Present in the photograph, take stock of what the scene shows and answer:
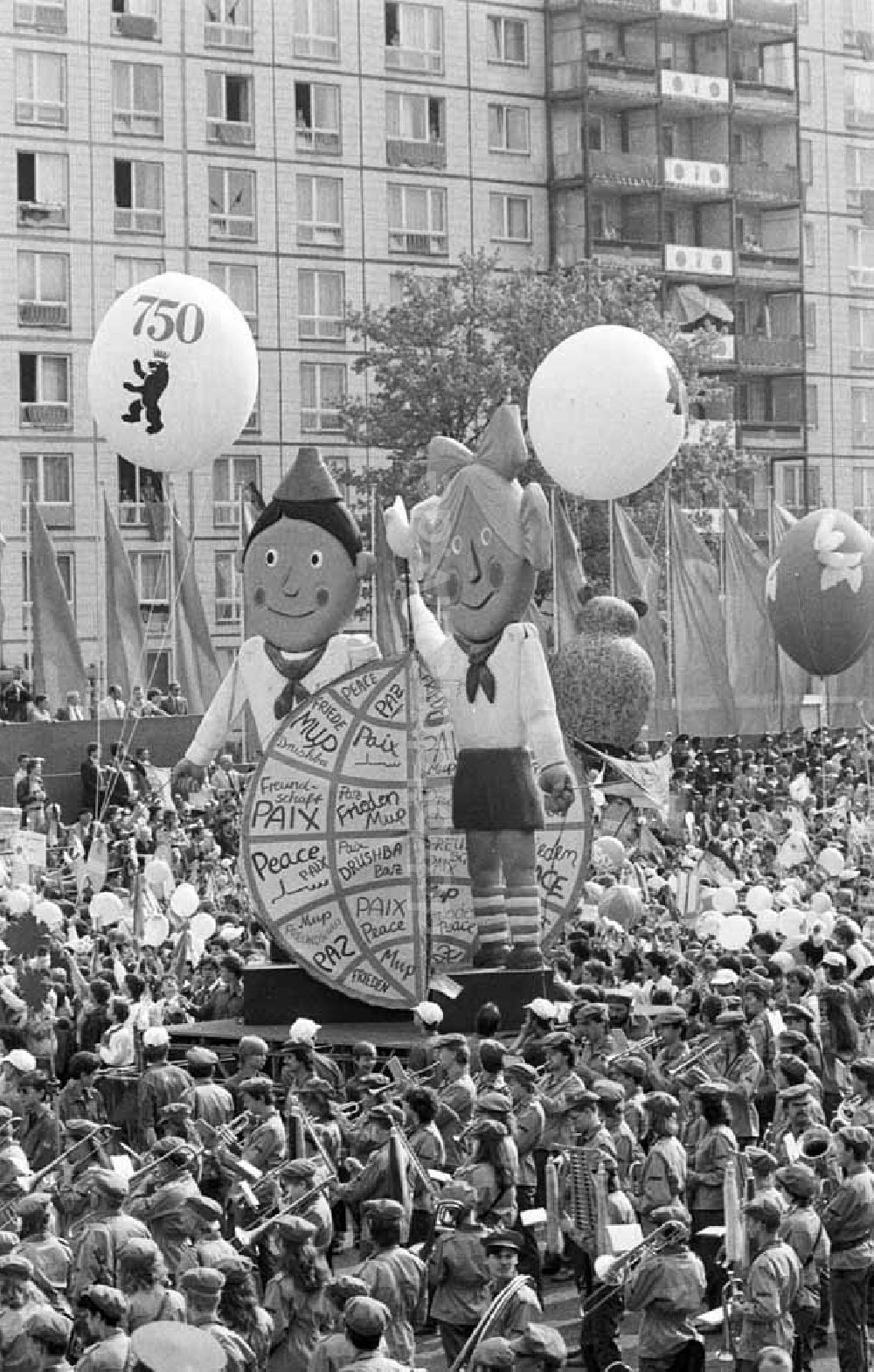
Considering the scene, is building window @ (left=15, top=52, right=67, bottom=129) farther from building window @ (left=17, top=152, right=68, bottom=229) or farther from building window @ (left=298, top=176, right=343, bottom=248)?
building window @ (left=298, top=176, right=343, bottom=248)

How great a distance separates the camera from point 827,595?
3394cm

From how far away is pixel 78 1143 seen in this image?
17156 mm

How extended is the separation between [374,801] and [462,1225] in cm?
791

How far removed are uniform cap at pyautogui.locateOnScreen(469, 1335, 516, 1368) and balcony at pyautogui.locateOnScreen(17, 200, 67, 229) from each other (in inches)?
1732

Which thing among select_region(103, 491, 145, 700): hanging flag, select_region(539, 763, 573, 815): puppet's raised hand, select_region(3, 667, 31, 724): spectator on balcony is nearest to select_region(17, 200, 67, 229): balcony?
select_region(103, 491, 145, 700): hanging flag

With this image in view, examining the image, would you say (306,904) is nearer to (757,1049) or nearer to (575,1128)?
(757,1049)

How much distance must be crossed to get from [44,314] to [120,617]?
17.4m

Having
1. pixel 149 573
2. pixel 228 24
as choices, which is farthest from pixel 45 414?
pixel 228 24

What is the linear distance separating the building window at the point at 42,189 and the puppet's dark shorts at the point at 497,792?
112 ft

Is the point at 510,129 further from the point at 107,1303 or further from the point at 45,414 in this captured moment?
the point at 107,1303

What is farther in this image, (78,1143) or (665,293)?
(665,293)

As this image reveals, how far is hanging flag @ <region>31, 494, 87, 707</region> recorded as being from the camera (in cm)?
3803

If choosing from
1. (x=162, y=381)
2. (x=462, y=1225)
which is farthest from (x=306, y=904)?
(x=462, y=1225)

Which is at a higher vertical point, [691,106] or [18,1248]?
[691,106]
